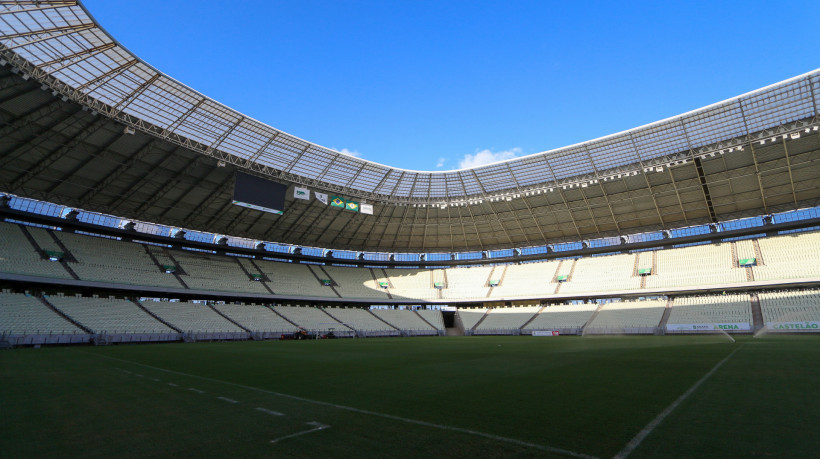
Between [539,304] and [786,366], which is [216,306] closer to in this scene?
[539,304]

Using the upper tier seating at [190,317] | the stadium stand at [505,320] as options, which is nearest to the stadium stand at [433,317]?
the stadium stand at [505,320]

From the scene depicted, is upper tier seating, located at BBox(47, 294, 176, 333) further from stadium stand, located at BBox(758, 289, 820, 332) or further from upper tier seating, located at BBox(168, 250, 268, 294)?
stadium stand, located at BBox(758, 289, 820, 332)

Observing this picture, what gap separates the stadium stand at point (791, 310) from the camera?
3441cm

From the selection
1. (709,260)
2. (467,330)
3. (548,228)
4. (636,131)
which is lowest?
(467,330)

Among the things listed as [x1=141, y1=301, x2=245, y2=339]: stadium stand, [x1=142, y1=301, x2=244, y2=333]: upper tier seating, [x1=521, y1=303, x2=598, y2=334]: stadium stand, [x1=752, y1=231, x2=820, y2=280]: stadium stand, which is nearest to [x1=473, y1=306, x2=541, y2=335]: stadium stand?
[x1=521, y1=303, x2=598, y2=334]: stadium stand

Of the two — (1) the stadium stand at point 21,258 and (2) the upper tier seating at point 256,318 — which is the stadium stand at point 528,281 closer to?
(2) the upper tier seating at point 256,318

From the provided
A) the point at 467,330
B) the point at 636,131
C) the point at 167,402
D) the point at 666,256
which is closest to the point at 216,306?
the point at 467,330

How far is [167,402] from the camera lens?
343 inches

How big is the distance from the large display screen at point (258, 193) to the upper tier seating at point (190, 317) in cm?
1480

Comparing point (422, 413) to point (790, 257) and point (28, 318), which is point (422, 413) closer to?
point (28, 318)

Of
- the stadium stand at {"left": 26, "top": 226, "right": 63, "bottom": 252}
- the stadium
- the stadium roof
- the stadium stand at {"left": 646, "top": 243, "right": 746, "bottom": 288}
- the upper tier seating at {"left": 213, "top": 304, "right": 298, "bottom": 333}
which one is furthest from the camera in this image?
the upper tier seating at {"left": 213, "top": 304, "right": 298, "bottom": 333}

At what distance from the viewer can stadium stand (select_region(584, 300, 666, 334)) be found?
1705 inches

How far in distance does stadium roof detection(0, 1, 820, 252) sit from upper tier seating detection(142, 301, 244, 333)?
10.0 m

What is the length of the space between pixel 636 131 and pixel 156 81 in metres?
42.0
